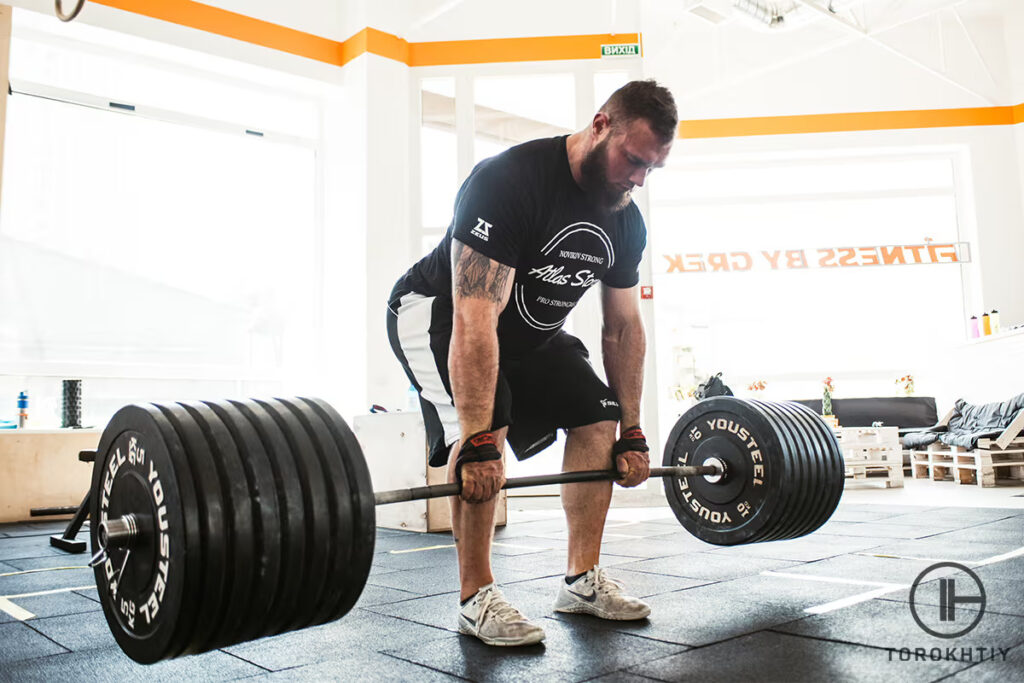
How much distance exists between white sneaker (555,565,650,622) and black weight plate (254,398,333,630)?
71 centimetres

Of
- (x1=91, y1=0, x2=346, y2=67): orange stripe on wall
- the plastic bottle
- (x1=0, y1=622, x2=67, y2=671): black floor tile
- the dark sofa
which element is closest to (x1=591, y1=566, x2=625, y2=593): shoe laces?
(x1=0, y1=622, x2=67, y2=671): black floor tile

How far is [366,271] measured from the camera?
5.38 meters

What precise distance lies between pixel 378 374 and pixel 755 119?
15.4 ft

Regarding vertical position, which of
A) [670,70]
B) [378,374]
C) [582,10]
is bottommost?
[378,374]

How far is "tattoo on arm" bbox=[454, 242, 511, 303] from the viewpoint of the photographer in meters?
1.59

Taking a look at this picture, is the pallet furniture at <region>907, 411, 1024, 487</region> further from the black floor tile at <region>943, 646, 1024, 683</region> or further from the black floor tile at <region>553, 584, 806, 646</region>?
the black floor tile at <region>943, 646, 1024, 683</region>

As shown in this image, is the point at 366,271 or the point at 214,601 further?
the point at 366,271

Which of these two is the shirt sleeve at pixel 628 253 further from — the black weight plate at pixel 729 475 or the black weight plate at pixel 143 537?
the black weight plate at pixel 143 537

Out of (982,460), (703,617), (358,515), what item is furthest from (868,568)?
(982,460)

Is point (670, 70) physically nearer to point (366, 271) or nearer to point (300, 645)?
point (366, 271)

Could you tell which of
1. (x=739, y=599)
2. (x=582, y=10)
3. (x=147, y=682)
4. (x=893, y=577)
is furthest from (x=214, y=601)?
(x=582, y=10)

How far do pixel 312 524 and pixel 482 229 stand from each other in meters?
0.69

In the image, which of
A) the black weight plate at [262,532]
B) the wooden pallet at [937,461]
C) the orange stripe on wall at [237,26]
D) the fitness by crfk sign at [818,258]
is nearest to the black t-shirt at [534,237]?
the black weight plate at [262,532]

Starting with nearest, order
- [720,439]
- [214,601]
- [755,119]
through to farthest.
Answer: [214,601] < [720,439] < [755,119]
